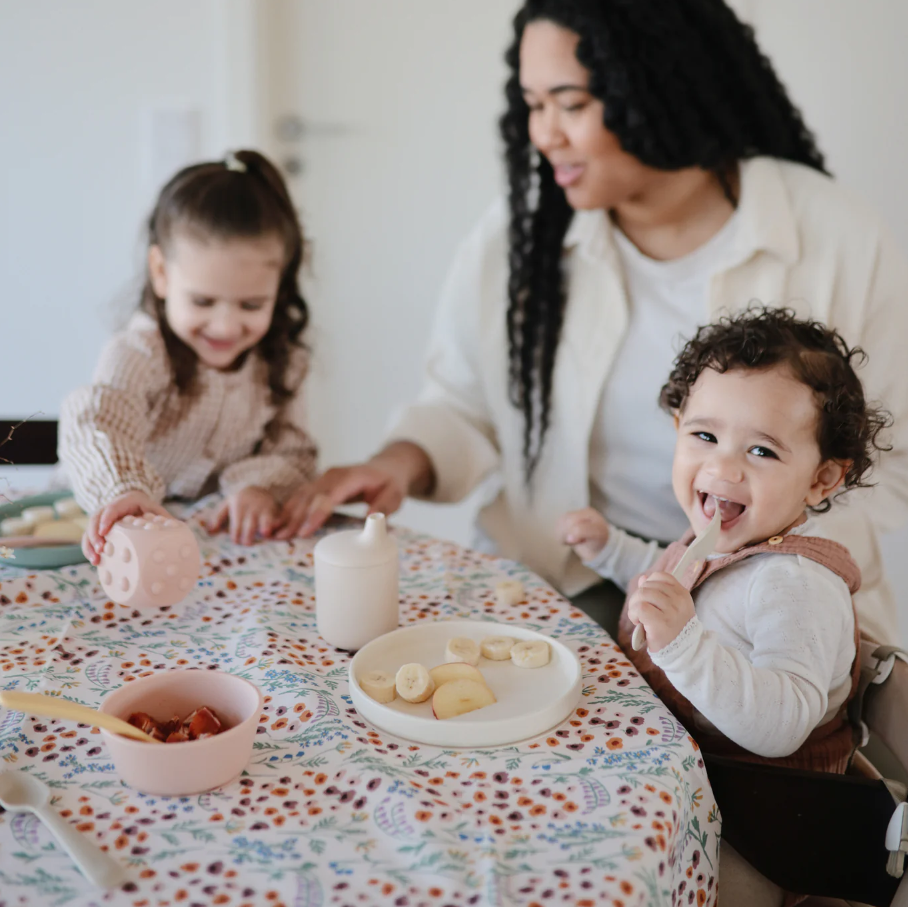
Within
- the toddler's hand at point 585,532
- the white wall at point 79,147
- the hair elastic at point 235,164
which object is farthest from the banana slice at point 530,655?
the white wall at point 79,147

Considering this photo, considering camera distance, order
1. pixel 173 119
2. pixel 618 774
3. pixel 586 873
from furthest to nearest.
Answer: pixel 173 119 < pixel 618 774 < pixel 586 873

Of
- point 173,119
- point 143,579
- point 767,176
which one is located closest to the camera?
point 143,579

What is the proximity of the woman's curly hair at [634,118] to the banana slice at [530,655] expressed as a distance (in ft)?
2.32

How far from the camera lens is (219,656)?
969mm

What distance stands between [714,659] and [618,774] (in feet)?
0.45

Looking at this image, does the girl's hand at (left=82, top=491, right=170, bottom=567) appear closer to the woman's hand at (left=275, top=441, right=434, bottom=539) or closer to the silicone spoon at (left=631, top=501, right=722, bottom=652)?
the woman's hand at (left=275, top=441, right=434, bottom=539)

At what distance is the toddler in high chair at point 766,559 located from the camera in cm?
83

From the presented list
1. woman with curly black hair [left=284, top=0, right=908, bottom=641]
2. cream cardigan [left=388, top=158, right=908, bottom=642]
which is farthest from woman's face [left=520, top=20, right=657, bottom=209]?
cream cardigan [left=388, top=158, right=908, bottom=642]

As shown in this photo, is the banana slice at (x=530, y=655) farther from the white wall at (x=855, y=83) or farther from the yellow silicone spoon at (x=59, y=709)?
the white wall at (x=855, y=83)

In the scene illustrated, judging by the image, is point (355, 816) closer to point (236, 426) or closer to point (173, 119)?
point (236, 426)

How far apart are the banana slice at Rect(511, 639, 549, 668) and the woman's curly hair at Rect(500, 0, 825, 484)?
71 cm

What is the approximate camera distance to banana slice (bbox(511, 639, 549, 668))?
0.93m

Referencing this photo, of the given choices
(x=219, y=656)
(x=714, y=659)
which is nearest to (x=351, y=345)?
(x=219, y=656)

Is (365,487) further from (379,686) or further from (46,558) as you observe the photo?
(379,686)
